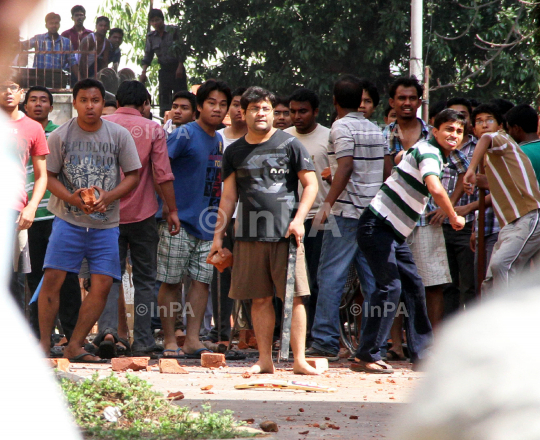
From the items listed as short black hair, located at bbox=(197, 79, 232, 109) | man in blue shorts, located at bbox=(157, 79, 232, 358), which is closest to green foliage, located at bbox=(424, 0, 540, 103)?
short black hair, located at bbox=(197, 79, 232, 109)

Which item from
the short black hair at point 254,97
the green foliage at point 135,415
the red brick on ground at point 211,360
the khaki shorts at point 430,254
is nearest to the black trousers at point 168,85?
the khaki shorts at point 430,254

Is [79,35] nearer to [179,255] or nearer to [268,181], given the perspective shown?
[179,255]

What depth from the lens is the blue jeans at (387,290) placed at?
20.3ft

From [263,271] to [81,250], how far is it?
5.14ft

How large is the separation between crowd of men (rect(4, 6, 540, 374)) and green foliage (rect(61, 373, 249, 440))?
1845 mm

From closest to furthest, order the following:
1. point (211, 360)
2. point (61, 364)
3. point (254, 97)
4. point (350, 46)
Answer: point (61, 364), point (254, 97), point (211, 360), point (350, 46)

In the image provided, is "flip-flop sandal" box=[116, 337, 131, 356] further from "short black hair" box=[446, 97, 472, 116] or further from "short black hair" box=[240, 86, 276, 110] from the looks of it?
"short black hair" box=[446, 97, 472, 116]

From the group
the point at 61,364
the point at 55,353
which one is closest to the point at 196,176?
the point at 55,353

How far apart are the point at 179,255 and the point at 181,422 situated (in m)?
3.56

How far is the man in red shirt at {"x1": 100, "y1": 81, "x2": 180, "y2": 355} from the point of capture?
7.20 meters

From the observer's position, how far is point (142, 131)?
7.44 m

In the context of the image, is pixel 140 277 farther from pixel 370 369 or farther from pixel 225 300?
pixel 370 369

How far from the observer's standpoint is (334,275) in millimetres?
7133

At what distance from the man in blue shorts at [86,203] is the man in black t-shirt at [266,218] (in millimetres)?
1024
